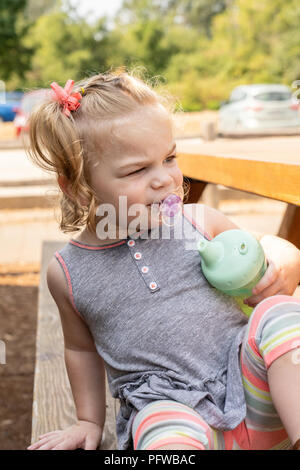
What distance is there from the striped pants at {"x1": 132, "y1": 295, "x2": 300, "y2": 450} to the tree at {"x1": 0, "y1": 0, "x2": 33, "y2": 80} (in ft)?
83.5

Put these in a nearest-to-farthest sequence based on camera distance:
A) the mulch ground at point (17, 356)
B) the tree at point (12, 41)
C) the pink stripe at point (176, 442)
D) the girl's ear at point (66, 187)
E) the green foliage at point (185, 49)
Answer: the pink stripe at point (176, 442)
the girl's ear at point (66, 187)
the mulch ground at point (17, 356)
the tree at point (12, 41)
the green foliage at point (185, 49)

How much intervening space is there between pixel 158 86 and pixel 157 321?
67 centimetres

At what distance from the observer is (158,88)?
156cm

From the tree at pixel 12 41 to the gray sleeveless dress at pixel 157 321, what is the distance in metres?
25.1

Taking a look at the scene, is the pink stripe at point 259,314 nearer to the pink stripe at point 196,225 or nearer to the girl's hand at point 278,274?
the girl's hand at point 278,274

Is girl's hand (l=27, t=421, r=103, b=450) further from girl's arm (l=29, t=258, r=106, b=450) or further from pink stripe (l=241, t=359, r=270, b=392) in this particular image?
pink stripe (l=241, t=359, r=270, b=392)

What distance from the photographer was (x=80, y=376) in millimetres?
1443

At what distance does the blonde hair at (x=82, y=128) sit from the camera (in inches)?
52.9

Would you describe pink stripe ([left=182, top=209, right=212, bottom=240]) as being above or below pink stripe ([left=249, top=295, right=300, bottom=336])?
above

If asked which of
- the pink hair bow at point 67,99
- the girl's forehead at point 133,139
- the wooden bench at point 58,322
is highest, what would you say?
the pink hair bow at point 67,99

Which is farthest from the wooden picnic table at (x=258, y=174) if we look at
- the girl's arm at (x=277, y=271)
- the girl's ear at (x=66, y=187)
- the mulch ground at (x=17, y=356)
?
the mulch ground at (x=17, y=356)

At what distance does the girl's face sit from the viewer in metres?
1.30

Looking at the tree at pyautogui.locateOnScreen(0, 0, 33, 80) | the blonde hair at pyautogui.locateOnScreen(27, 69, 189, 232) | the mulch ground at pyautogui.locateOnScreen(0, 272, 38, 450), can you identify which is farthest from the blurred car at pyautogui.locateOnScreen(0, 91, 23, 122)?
the blonde hair at pyautogui.locateOnScreen(27, 69, 189, 232)
